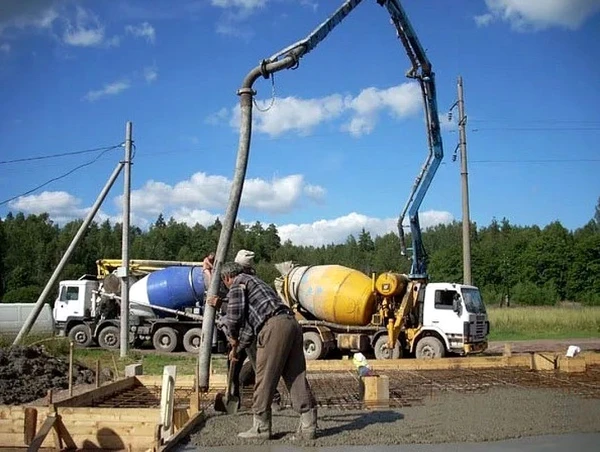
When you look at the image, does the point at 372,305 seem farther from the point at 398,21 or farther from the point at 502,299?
the point at 502,299

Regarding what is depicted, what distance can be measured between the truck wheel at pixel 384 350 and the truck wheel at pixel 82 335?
983 cm

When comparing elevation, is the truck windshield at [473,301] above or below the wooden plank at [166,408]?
above

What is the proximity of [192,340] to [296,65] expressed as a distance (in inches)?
488

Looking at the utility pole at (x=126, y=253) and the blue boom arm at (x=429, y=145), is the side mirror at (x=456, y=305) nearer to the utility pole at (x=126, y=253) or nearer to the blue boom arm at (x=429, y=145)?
the blue boom arm at (x=429, y=145)

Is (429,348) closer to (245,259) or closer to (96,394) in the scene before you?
(96,394)

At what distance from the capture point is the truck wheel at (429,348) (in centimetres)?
1600

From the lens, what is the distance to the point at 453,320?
16.0 metres

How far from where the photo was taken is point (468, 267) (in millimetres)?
20469

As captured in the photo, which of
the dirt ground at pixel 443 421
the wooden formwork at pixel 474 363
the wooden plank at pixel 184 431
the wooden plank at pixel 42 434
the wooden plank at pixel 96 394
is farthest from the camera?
the wooden formwork at pixel 474 363

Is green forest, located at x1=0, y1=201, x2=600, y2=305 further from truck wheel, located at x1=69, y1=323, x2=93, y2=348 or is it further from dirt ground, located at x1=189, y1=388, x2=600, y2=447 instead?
dirt ground, located at x1=189, y1=388, x2=600, y2=447

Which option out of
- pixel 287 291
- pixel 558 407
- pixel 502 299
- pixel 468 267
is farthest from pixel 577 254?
pixel 558 407

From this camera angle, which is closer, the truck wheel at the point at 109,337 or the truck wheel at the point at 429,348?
the truck wheel at the point at 429,348

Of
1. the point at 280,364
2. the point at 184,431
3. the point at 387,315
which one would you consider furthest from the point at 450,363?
the point at 184,431

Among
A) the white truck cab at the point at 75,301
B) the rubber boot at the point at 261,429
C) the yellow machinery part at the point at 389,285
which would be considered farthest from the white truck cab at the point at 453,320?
the white truck cab at the point at 75,301
